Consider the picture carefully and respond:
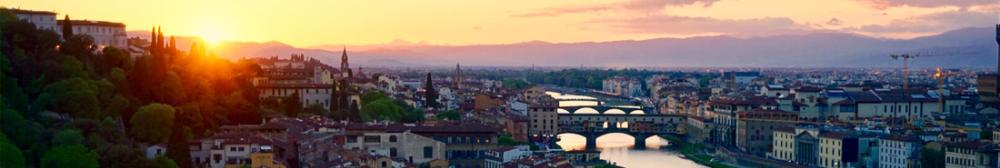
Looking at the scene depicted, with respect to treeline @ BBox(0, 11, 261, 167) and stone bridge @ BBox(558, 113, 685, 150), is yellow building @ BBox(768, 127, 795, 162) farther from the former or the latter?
treeline @ BBox(0, 11, 261, 167)

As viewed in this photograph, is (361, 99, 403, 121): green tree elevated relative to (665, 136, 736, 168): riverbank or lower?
elevated

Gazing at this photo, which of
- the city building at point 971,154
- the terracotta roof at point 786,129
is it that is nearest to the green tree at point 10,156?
the city building at point 971,154

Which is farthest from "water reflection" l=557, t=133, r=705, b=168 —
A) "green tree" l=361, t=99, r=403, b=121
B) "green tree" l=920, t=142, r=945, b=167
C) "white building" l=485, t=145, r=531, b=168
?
"white building" l=485, t=145, r=531, b=168

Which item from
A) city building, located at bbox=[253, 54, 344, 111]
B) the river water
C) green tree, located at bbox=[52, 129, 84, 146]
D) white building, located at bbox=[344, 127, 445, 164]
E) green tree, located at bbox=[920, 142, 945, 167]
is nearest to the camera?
green tree, located at bbox=[52, 129, 84, 146]

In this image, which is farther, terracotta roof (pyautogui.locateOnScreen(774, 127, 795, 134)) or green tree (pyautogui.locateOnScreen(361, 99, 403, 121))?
terracotta roof (pyautogui.locateOnScreen(774, 127, 795, 134))

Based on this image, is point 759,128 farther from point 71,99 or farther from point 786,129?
point 71,99

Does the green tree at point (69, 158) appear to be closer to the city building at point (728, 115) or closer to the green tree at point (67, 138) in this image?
the green tree at point (67, 138)

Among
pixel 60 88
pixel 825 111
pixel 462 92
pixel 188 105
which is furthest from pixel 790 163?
pixel 462 92
